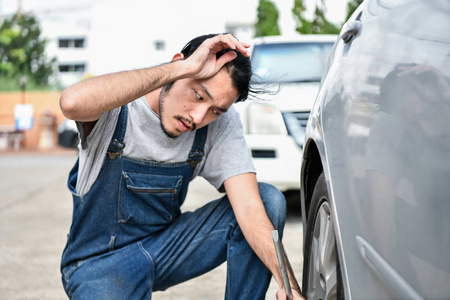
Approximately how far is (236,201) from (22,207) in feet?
14.1

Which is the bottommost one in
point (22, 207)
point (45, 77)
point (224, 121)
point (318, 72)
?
point (45, 77)

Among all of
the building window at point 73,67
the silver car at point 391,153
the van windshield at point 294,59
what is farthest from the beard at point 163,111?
the building window at point 73,67

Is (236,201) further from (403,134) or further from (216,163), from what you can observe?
(403,134)

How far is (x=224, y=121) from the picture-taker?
7.59 ft

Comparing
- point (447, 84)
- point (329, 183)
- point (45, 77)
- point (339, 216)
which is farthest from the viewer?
point (45, 77)

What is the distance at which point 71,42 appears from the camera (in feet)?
139

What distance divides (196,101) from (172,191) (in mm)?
371

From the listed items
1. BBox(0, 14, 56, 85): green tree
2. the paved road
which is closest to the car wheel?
the paved road

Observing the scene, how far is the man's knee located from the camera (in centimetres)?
225

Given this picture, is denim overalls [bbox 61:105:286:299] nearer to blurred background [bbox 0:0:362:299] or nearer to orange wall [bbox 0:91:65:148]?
blurred background [bbox 0:0:362:299]

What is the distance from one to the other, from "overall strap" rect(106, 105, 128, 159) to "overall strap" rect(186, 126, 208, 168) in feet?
0.87

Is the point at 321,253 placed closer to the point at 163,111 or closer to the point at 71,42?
the point at 163,111

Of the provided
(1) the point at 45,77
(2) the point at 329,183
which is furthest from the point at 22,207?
(1) the point at 45,77

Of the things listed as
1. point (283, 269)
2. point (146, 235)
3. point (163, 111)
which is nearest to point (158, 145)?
point (163, 111)
